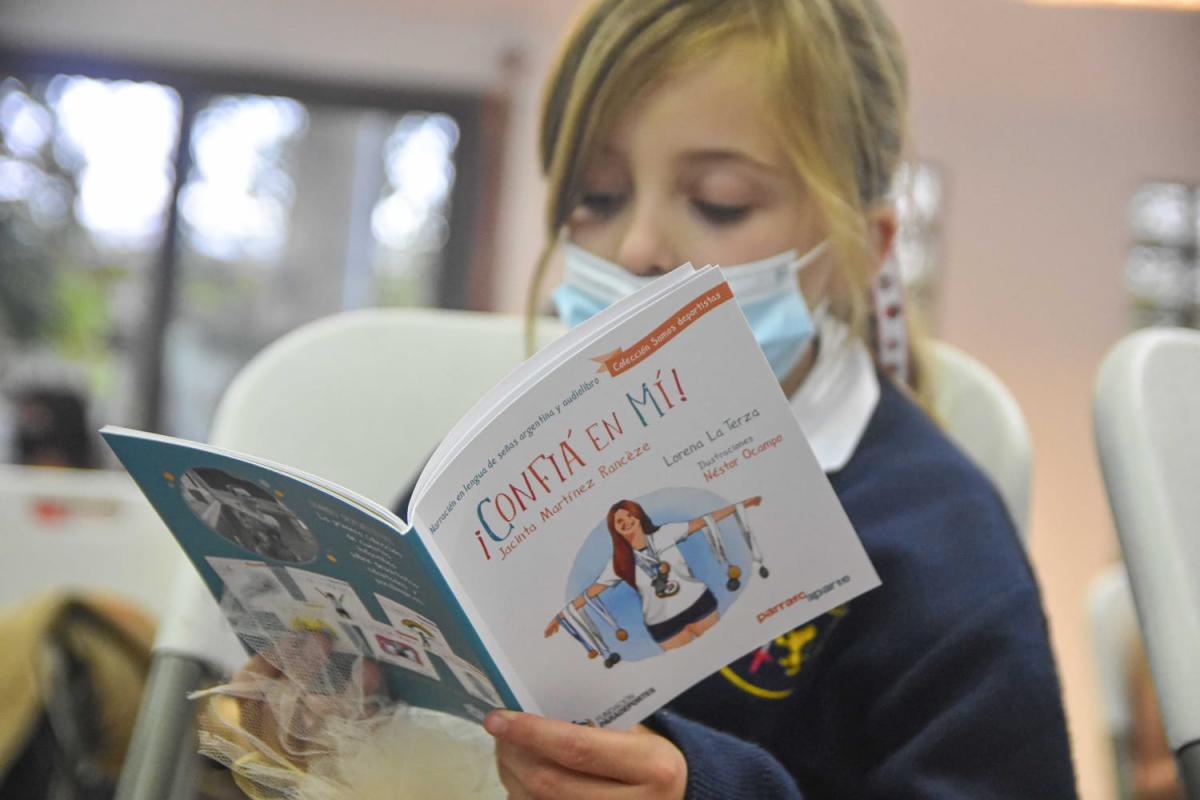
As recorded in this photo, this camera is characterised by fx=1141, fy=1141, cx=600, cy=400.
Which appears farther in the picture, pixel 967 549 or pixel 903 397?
pixel 903 397

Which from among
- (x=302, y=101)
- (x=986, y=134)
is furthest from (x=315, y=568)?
(x=302, y=101)

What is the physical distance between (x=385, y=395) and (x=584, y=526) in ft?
1.39

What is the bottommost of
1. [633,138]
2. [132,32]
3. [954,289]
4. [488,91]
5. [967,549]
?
[954,289]

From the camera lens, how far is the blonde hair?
652 millimetres

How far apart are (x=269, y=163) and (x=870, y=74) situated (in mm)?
3341

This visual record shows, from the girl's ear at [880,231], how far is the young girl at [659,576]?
27cm

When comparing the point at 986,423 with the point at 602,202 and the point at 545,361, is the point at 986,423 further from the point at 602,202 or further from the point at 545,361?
the point at 545,361

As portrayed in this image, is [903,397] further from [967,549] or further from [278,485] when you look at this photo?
[278,485]

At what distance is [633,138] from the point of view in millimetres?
669

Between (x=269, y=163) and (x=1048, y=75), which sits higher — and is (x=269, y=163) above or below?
above

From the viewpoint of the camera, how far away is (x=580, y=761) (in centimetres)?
47

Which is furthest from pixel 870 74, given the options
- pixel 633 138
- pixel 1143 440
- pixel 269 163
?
pixel 269 163

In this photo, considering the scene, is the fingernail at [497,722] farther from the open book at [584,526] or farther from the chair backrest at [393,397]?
the chair backrest at [393,397]

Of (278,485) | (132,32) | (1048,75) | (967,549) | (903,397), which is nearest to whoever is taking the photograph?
(278,485)
